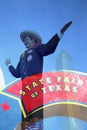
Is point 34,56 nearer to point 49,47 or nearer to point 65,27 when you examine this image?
point 49,47

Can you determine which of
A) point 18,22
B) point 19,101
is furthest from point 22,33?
point 19,101

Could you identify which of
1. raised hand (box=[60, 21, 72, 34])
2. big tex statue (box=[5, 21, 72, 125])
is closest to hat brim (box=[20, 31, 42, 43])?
big tex statue (box=[5, 21, 72, 125])

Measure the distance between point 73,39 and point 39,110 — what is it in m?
0.52

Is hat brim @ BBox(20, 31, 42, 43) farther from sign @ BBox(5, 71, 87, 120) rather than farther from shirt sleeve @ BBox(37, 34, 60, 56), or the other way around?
sign @ BBox(5, 71, 87, 120)

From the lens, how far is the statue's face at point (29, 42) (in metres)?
2.50

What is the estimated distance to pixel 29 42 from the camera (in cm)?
251

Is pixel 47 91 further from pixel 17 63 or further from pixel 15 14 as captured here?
pixel 15 14

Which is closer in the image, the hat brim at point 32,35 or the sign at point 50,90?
the sign at point 50,90

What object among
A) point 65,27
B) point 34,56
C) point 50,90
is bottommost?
point 50,90

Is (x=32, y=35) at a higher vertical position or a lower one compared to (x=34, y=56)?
higher

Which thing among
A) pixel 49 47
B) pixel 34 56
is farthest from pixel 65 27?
pixel 34 56

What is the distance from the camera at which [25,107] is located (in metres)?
2.37

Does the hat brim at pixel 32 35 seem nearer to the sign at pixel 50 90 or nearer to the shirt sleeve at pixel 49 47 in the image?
the shirt sleeve at pixel 49 47

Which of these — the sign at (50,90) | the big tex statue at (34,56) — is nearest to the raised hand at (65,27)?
the big tex statue at (34,56)
